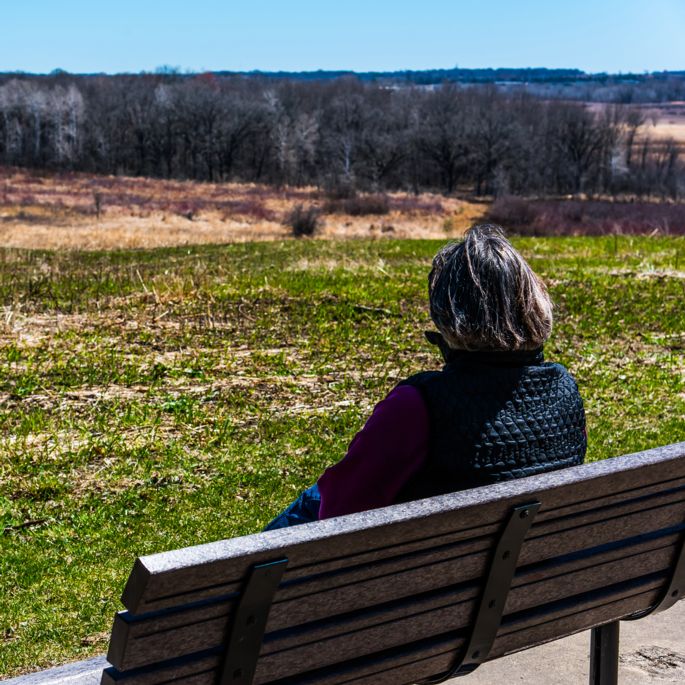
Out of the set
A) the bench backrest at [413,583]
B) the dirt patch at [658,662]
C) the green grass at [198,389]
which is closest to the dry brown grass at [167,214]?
the green grass at [198,389]

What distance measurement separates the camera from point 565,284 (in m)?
13.4

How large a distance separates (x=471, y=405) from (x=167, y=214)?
210ft

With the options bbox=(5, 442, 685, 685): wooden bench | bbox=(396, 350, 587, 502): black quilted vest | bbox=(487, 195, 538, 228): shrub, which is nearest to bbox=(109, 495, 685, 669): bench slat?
bbox=(5, 442, 685, 685): wooden bench

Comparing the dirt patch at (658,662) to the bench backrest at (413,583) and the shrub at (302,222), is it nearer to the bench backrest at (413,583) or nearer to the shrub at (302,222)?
the bench backrest at (413,583)

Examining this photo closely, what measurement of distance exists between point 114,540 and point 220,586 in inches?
143

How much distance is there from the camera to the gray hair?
267 centimetres

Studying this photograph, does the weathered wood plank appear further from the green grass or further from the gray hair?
the green grass

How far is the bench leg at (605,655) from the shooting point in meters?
3.13

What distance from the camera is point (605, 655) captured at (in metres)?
3.14

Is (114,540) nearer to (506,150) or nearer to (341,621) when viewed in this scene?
(341,621)

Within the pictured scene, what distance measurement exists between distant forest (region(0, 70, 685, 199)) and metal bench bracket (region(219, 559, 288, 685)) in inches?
4391

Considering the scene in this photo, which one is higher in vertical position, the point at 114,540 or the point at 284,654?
the point at 284,654

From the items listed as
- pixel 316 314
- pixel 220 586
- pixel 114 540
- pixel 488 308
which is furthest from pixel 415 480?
pixel 316 314

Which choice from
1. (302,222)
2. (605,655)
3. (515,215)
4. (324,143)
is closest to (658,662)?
(605,655)
